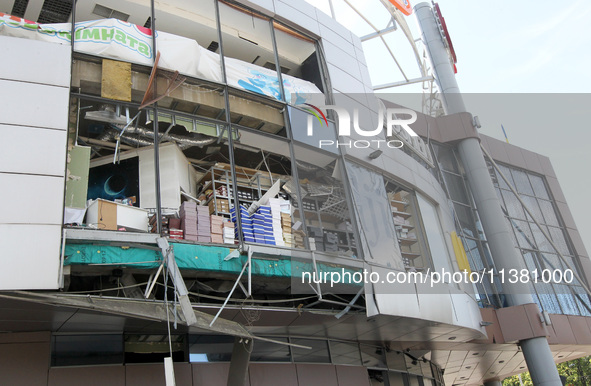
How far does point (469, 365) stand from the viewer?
21.5 meters

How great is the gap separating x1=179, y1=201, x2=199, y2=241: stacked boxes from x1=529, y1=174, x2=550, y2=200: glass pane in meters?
20.2

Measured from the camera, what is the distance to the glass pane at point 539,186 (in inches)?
1002

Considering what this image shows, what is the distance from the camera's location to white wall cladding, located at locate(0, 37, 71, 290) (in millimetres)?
7805

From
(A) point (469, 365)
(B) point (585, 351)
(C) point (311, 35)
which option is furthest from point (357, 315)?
(B) point (585, 351)

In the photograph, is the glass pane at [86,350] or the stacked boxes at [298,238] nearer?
the glass pane at [86,350]

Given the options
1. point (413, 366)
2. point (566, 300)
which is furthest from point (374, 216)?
point (566, 300)

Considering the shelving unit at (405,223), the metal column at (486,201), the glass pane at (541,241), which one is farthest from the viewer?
the glass pane at (541,241)

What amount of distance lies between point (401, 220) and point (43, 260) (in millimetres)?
10590

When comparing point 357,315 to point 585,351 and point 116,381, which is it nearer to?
point 116,381

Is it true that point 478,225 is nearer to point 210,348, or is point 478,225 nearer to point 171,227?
point 210,348

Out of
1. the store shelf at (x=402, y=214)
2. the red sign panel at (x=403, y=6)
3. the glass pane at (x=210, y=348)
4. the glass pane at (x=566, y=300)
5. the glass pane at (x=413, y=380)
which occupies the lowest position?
the glass pane at (x=413, y=380)

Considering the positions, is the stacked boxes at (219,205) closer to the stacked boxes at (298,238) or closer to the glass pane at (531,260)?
the stacked boxes at (298,238)

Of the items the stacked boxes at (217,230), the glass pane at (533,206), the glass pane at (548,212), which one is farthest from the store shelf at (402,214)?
the glass pane at (548,212)

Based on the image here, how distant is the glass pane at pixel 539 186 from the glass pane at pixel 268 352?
18.2 meters
